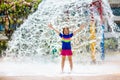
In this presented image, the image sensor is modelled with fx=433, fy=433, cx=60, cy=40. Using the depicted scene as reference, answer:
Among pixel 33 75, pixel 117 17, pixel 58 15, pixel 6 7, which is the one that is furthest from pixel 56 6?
pixel 117 17

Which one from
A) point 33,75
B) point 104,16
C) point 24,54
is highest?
point 104,16

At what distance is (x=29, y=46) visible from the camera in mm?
15109

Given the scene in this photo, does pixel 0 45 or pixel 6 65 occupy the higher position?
pixel 0 45

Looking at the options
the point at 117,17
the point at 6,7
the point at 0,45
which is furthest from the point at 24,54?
the point at 117,17

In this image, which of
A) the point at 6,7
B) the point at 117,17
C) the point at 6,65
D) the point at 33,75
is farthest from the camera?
the point at 117,17

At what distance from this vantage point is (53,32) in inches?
584

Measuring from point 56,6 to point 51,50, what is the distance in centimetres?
153

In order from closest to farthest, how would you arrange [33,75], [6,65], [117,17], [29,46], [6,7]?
[33,75] → [6,65] → [29,46] → [6,7] → [117,17]

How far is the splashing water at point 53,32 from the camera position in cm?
1474

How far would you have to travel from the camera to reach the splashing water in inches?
580

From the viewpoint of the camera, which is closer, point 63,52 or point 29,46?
point 63,52

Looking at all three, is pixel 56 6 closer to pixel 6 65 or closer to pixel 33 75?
pixel 6 65

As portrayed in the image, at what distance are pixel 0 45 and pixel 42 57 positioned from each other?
449 centimetres

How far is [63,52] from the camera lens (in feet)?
39.4
